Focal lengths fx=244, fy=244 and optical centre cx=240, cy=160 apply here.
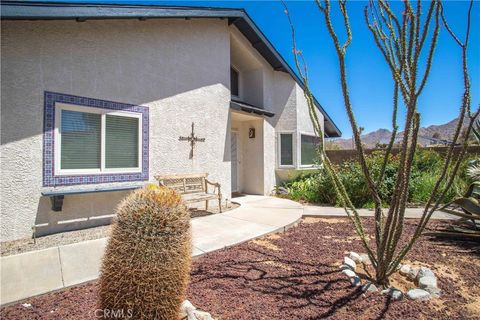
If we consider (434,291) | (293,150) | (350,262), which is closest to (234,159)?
(293,150)

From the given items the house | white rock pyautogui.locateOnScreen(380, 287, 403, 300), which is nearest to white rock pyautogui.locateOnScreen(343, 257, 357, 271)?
white rock pyautogui.locateOnScreen(380, 287, 403, 300)

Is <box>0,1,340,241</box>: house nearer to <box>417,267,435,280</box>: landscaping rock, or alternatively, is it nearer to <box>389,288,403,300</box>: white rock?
<box>389,288,403,300</box>: white rock

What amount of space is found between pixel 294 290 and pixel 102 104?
17.6 feet

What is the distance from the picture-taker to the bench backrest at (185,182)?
6508mm

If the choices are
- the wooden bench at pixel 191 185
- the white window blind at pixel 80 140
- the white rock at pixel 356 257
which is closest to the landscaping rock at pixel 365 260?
the white rock at pixel 356 257

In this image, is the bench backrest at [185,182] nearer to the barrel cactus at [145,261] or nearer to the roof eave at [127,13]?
the roof eave at [127,13]

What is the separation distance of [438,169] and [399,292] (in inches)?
349

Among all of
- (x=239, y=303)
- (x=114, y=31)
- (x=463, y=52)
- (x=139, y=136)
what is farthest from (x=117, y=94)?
(x=463, y=52)

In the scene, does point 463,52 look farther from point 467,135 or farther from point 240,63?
point 240,63

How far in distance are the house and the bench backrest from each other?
271 mm

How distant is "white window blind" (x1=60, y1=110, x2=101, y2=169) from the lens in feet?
16.7

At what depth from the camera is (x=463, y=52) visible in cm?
259

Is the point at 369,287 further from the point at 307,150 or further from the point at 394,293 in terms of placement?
the point at 307,150

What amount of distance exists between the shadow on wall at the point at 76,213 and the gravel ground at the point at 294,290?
2592mm
